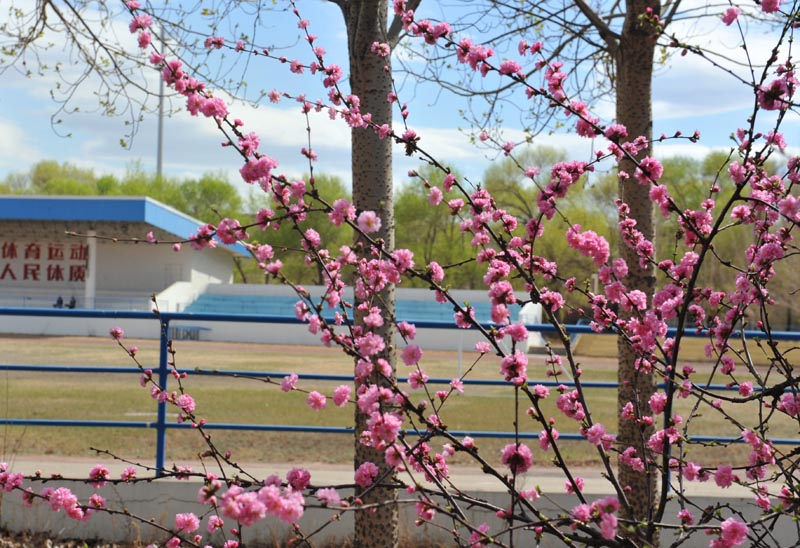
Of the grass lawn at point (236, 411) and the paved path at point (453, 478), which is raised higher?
the paved path at point (453, 478)

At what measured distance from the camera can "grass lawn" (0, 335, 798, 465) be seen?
995cm

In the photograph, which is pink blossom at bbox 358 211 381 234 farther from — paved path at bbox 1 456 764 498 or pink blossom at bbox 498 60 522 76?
paved path at bbox 1 456 764 498

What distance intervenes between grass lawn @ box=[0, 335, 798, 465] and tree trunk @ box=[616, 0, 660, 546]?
119 cm

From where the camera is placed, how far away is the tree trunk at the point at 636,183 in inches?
199

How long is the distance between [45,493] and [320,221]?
53.1 m

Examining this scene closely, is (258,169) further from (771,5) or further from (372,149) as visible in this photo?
(372,149)

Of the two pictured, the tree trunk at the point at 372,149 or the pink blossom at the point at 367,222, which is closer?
the pink blossom at the point at 367,222

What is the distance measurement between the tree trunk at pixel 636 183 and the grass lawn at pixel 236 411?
1191mm

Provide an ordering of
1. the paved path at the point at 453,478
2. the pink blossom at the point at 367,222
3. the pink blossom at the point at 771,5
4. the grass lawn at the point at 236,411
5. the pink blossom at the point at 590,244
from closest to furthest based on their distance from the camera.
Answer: the pink blossom at the point at 367,222 < the pink blossom at the point at 771,5 < the pink blossom at the point at 590,244 < the paved path at the point at 453,478 < the grass lawn at the point at 236,411

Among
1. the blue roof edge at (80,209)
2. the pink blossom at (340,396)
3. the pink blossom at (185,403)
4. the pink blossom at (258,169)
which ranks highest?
the blue roof edge at (80,209)

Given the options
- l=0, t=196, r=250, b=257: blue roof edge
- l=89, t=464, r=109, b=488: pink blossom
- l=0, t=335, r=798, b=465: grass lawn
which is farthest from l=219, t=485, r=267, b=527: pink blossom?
l=0, t=196, r=250, b=257: blue roof edge

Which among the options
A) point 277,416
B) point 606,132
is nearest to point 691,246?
point 606,132

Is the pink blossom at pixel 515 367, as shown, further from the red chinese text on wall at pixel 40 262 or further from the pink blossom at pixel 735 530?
the red chinese text on wall at pixel 40 262

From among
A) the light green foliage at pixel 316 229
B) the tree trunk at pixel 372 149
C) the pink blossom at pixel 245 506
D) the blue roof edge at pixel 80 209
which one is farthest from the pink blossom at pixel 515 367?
the light green foliage at pixel 316 229
